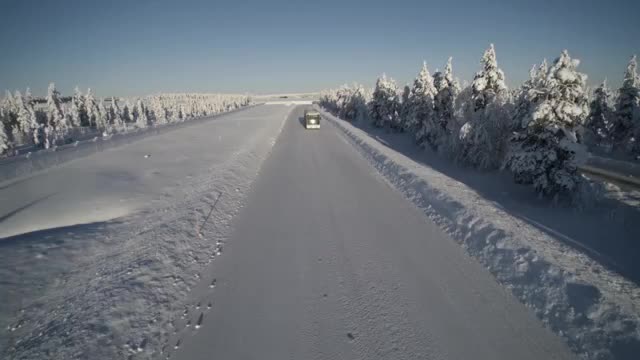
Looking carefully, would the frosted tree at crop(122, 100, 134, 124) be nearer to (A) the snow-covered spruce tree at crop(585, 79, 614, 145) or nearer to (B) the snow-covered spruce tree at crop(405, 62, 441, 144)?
(B) the snow-covered spruce tree at crop(405, 62, 441, 144)

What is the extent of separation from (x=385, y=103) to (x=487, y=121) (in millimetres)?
32329

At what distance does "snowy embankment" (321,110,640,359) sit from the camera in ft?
15.0

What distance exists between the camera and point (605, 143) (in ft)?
146

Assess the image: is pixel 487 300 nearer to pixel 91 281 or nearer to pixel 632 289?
pixel 632 289

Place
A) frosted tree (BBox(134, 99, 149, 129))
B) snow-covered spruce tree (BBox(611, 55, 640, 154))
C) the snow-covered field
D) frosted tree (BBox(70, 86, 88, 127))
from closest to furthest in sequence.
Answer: the snow-covered field → snow-covered spruce tree (BBox(611, 55, 640, 154)) → frosted tree (BBox(70, 86, 88, 127)) → frosted tree (BBox(134, 99, 149, 129))

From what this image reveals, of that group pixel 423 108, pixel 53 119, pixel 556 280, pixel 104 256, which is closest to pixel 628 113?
pixel 423 108

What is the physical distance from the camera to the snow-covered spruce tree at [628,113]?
32.8 m

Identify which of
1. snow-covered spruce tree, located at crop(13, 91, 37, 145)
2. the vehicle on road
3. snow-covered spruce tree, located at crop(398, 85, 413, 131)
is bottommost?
snow-covered spruce tree, located at crop(13, 91, 37, 145)

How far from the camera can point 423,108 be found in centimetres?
3850

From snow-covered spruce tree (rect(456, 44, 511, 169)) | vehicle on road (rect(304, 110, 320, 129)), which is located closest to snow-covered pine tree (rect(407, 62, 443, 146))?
snow-covered spruce tree (rect(456, 44, 511, 169))

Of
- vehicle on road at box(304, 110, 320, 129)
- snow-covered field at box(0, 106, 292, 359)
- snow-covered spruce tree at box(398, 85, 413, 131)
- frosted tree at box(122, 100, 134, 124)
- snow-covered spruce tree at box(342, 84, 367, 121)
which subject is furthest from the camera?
frosted tree at box(122, 100, 134, 124)

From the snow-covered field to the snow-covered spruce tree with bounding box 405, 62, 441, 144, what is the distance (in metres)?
24.5

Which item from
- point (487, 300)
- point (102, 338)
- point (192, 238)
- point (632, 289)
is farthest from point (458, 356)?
point (192, 238)

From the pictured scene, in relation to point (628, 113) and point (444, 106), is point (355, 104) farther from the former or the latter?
point (628, 113)
